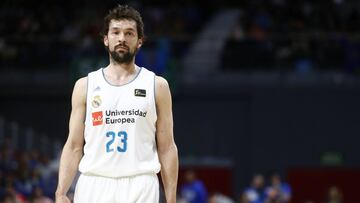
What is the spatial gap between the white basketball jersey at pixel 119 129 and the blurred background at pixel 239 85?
18.9 meters

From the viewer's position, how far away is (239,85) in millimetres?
27344

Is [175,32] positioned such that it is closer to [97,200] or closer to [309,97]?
[309,97]

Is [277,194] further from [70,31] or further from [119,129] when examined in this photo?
[119,129]

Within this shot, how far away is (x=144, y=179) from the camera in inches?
270

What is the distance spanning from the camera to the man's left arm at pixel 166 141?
693 centimetres

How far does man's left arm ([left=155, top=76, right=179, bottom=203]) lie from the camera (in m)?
6.93

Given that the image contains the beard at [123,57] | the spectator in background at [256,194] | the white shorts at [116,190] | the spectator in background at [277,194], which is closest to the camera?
the white shorts at [116,190]

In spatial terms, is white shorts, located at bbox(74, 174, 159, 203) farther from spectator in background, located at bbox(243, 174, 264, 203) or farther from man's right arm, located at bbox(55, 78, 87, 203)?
spectator in background, located at bbox(243, 174, 264, 203)

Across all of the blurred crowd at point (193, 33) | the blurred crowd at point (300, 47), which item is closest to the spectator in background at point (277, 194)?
the blurred crowd at point (300, 47)

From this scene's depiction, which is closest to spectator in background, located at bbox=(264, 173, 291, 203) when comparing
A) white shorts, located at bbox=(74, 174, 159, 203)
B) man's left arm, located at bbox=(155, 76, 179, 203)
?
man's left arm, located at bbox=(155, 76, 179, 203)

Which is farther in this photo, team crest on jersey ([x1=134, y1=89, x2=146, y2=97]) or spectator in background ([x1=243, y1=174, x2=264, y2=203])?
spectator in background ([x1=243, y1=174, x2=264, y2=203])

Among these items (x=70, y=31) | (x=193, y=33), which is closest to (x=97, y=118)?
(x=70, y=31)

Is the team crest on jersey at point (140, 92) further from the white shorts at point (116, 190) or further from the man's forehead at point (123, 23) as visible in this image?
the white shorts at point (116, 190)

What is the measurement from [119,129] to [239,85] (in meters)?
20.6
